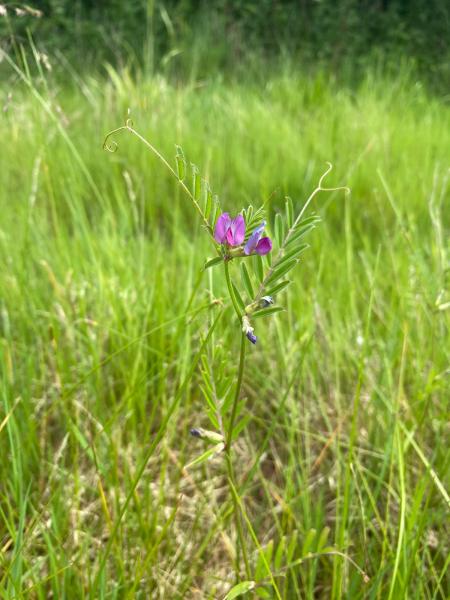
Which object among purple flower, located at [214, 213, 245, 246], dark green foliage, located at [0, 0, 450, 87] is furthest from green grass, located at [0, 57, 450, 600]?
dark green foliage, located at [0, 0, 450, 87]

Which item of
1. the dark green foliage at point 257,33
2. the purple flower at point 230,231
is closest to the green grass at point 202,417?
the purple flower at point 230,231

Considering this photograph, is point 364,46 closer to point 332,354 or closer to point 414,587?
point 332,354

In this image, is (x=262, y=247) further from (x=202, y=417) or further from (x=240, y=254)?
(x=202, y=417)

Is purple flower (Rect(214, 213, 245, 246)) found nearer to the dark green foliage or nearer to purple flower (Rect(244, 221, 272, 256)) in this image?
purple flower (Rect(244, 221, 272, 256))

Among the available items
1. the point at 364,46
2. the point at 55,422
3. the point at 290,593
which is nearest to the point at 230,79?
the point at 364,46

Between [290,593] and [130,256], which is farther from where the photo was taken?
[130,256]

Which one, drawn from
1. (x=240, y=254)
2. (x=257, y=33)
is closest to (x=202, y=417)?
(x=240, y=254)

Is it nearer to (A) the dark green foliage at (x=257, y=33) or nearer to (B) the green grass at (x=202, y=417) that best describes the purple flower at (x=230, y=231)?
(B) the green grass at (x=202, y=417)

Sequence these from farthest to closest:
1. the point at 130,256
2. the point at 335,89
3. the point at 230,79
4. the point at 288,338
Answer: the point at 230,79 < the point at 335,89 < the point at 130,256 < the point at 288,338
